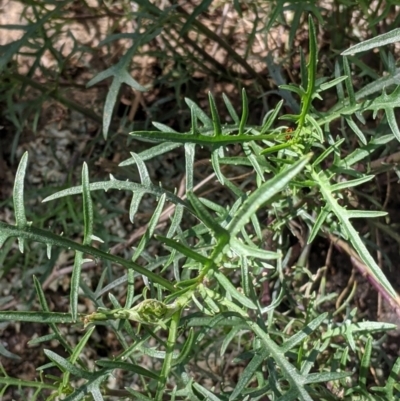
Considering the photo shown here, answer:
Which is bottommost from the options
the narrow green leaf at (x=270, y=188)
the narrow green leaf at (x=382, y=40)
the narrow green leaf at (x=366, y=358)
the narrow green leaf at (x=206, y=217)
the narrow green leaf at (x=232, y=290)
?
the narrow green leaf at (x=366, y=358)

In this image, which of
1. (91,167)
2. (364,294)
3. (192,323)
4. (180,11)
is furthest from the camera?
(91,167)

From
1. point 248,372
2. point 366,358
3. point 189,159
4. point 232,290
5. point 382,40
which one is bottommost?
point 366,358

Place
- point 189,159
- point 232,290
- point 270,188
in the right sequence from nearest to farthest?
1. point 270,188
2. point 232,290
3. point 189,159

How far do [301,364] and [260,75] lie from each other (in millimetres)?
852

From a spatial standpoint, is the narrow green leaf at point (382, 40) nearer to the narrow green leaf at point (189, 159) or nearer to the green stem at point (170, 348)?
the narrow green leaf at point (189, 159)

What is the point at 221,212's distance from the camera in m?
0.98

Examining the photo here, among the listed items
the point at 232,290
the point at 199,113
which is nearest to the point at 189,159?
the point at 199,113

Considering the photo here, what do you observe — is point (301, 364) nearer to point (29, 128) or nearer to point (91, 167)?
point (91, 167)

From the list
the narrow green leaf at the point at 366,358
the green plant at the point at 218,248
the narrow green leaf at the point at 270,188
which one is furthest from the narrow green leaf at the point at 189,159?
the narrow green leaf at the point at 366,358

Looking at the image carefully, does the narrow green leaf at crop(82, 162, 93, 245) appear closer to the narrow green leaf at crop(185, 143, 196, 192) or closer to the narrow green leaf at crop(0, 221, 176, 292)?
the narrow green leaf at crop(0, 221, 176, 292)

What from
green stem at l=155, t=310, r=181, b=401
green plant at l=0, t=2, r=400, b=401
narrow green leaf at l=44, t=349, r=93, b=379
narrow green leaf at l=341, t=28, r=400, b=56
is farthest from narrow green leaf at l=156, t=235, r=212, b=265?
narrow green leaf at l=341, t=28, r=400, b=56

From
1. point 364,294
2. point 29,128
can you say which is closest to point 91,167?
point 29,128

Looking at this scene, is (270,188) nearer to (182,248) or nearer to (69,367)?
(182,248)

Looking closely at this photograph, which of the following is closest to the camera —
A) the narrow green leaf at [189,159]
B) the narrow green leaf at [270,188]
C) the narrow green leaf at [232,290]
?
the narrow green leaf at [270,188]
